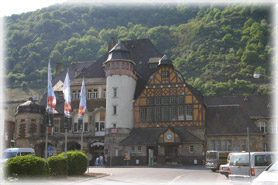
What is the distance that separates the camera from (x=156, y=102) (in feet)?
173

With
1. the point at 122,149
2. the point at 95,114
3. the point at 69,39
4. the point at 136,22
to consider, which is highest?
the point at 136,22

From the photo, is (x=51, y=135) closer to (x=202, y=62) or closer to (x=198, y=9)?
(x=202, y=62)

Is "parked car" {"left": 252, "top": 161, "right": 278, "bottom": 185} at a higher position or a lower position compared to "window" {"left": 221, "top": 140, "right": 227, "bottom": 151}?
lower

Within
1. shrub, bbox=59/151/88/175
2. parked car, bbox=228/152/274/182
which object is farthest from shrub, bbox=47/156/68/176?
parked car, bbox=228/152/274/182

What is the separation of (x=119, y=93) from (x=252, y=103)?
2205 centimetres

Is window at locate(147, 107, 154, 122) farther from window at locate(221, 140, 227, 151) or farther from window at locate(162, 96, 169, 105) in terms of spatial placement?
window at locate(221, 140, 227, 151)

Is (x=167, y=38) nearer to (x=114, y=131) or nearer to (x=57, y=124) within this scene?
(x=57, y=124)

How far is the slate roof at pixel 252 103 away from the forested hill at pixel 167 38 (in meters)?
47.9

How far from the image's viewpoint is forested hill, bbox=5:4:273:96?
12725 cm

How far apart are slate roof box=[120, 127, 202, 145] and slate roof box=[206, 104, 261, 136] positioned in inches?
172

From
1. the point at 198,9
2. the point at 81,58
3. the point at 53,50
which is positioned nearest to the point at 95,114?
the point at 81,58

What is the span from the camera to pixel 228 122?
174ft

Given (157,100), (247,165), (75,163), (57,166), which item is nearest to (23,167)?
(57,166)

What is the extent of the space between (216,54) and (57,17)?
62528 millimetres
